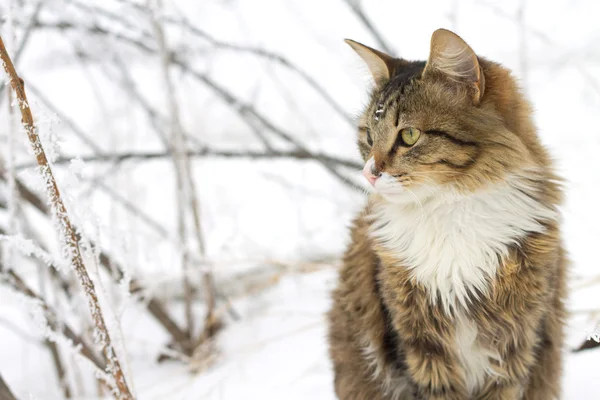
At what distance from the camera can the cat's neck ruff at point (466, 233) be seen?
146 centimetres

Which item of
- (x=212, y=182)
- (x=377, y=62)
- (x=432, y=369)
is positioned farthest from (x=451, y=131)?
(x=212, y=182)

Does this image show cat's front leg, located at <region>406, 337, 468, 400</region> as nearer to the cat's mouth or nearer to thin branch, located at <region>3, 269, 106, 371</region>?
the cat's mouth

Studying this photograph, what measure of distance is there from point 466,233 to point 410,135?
0.88ft

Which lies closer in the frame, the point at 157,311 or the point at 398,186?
the point at 398,186

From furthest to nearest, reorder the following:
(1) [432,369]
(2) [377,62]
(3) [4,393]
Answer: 1. (2) [377,62]
2. (1) [432,369]
3. (3) [4,393]

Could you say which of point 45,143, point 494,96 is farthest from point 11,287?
point 494,96

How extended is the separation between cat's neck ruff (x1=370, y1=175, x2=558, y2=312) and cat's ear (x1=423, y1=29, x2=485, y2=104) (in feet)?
0.77

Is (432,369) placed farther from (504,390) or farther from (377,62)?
(377,62)

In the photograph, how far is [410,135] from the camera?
1.46 metres

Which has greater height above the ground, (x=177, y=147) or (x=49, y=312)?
(x=177, y=147)

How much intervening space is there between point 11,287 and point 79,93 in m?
3.25

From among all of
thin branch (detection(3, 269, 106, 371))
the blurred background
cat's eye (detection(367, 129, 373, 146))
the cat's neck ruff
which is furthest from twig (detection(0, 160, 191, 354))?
the cat's neck ruff

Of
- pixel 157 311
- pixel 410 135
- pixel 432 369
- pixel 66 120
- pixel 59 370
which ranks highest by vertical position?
pixel 66 120

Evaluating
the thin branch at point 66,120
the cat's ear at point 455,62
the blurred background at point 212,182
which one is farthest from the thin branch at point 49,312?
the cat's ear at point 455,62
